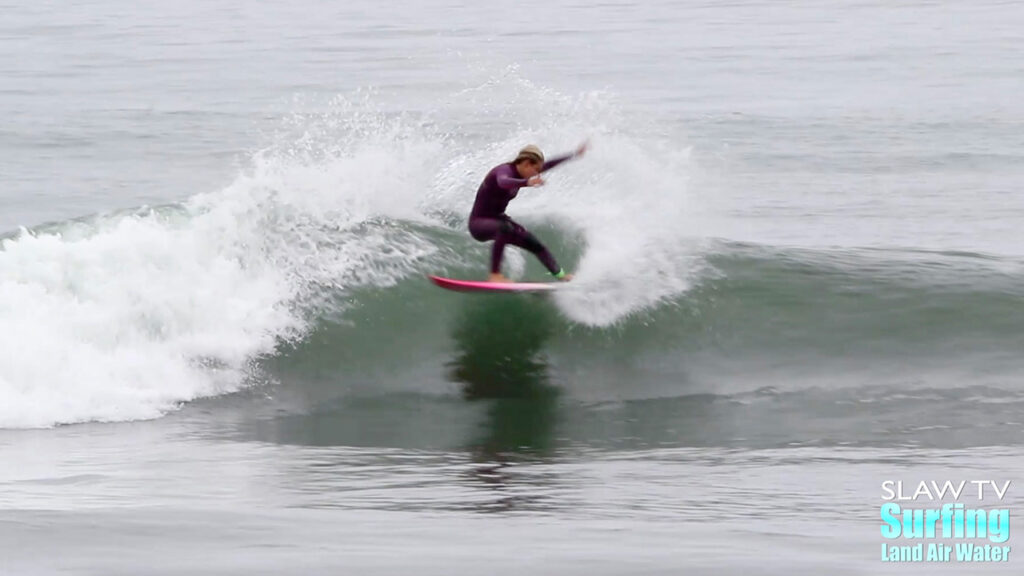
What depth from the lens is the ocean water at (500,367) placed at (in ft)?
23.2

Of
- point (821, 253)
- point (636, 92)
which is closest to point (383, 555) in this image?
point (821, 253)

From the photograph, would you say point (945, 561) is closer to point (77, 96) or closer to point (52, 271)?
point (52, 271)

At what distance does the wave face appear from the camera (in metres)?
12.0

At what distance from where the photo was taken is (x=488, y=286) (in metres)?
12.6

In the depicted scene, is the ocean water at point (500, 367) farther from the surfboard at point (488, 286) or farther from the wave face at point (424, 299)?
the surfboard at point (488, 286)

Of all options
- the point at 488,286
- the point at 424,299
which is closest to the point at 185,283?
the point at 424,299

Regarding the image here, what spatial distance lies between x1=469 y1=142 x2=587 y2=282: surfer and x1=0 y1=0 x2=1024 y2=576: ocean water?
2.38 ft

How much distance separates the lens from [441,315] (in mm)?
13336

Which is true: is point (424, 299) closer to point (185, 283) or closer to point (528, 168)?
point (528, 168)

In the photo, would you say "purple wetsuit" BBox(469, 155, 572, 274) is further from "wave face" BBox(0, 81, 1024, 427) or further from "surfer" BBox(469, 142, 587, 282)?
"wave face" BBox(0, 81, 1024, 427)

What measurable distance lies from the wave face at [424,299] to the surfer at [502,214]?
0.71 metres

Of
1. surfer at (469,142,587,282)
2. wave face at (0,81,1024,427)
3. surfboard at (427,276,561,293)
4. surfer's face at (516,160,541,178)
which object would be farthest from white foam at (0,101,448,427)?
surfer's face at (516,160,541,178)

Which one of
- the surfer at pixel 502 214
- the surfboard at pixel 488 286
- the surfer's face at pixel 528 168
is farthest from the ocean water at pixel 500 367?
the surfer's face at pixel 528 168

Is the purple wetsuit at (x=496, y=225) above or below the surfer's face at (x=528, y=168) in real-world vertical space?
below
